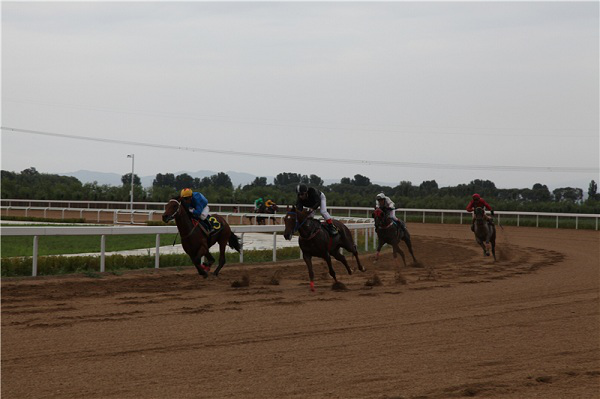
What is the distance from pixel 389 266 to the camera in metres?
17.1

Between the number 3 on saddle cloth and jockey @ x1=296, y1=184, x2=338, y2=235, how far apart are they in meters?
1.78

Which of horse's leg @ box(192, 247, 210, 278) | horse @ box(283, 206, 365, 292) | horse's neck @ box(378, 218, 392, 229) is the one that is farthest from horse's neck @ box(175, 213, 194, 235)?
horse's neck @ box(378, 218, 392, 229)

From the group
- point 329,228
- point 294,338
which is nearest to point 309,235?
point 329,228

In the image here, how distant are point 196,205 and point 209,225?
1.65 feet

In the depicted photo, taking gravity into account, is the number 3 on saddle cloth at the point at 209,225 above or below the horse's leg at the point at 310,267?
above

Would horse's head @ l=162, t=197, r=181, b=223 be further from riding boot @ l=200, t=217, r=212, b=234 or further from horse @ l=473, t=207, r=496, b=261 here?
horse @ l=473, t=207, r=496, b=261

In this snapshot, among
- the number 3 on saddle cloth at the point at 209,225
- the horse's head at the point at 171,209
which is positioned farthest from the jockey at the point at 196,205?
the horse's head at the point at 171,209

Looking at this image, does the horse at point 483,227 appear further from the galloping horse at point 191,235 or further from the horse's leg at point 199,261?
the horse's leg at point 199,261

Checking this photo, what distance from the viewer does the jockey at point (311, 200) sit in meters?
12.1

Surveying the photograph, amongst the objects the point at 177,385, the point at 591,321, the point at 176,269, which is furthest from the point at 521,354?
the point at 176,269

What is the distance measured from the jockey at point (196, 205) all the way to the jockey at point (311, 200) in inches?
68.6

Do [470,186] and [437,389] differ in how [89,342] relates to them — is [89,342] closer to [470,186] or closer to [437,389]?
[437,389]

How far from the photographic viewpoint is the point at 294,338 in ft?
25.3

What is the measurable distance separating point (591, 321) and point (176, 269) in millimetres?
8073
